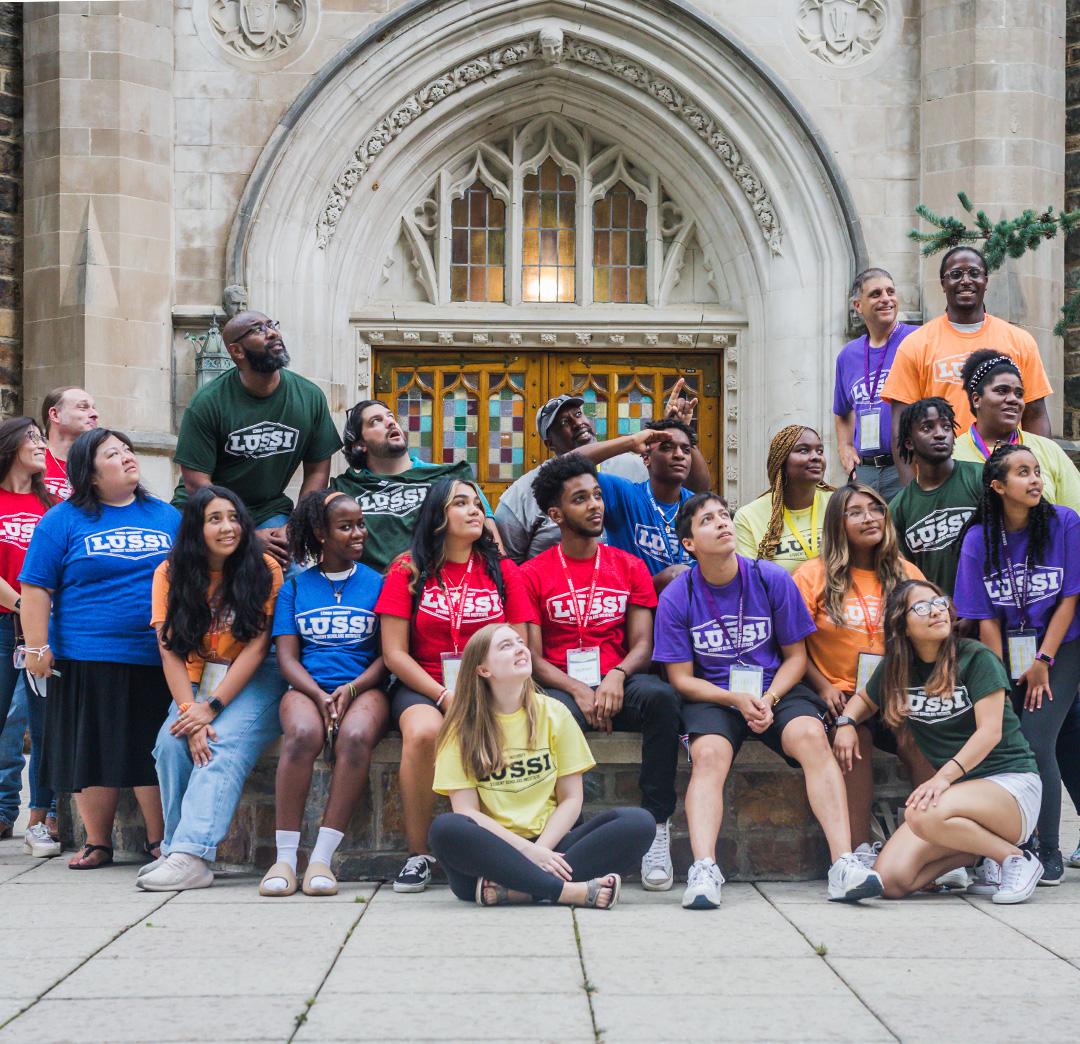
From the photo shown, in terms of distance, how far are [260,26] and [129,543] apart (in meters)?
6.46

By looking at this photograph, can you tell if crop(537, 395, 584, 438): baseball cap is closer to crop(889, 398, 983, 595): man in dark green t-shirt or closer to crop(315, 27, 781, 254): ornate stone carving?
crop(889, 398, 983, 595): man in dark green t-shirt

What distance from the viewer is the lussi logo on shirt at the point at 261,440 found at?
6.61 m

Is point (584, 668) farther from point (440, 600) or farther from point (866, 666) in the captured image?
point (866, 666)

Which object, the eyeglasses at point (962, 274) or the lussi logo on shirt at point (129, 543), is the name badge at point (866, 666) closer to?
the eyeglasses at point (962, 274)

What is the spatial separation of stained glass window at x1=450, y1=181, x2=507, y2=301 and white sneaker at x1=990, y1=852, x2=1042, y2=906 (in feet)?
26.0

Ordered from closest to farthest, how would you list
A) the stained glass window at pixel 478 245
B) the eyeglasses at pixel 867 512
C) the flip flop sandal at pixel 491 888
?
1. the flip flop sandal at pixel 491 888
2. the eyeglasses at pixel 867 512
3. the stained glass window at pixel 478 245

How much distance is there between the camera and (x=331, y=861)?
5.78m

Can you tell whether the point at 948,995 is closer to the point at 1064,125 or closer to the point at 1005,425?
the point at 1005,425

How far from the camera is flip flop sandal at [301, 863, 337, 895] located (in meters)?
5.52

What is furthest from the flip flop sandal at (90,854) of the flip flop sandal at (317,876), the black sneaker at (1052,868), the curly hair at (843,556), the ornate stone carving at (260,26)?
the ornate stone carving at (260,26)

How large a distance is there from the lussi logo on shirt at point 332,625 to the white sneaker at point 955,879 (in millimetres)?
2422

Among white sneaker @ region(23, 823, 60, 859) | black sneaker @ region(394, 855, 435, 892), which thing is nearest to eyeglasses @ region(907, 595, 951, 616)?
black sneaker @ region(394, 855, 435, 892)

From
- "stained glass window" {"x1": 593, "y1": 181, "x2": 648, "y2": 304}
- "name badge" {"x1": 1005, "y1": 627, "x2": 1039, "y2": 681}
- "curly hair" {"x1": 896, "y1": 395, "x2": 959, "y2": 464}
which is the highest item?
"stained glass window" {"x1": 593, "y1": 181, "x2": 648, "y2": 304}

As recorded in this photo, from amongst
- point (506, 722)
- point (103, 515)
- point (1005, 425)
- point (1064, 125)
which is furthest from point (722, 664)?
point (1064, 125)
